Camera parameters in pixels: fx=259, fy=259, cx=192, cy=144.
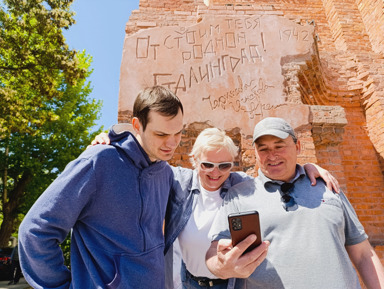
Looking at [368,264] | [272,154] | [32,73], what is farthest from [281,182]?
[32,73]

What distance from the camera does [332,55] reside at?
249 inches

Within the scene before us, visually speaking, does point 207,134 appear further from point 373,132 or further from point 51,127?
point 51,127

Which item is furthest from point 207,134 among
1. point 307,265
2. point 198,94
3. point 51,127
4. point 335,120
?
point 51,127

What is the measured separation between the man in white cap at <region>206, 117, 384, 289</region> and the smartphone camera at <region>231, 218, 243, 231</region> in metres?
0.07

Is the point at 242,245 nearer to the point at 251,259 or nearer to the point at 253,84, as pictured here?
the point at 251,259

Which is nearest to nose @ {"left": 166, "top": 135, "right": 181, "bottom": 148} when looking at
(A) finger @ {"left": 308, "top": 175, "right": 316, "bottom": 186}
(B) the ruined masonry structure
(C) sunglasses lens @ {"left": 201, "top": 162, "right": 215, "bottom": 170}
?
(C) sunglasses lens @ {"left": 201, "top": 162, "right": 215, "bottom": 170}

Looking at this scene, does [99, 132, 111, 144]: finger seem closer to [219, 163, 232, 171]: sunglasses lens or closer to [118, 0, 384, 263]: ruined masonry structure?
[219, 163, 232, 171]: sunglasses lens

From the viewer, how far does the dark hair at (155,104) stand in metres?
1.63

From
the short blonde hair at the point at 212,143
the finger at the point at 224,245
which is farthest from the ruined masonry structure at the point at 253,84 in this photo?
the finger at the point at 224,245

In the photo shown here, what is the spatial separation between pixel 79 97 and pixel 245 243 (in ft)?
55.8

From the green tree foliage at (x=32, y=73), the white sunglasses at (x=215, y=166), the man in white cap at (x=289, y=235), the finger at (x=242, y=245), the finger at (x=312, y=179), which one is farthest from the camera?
the green tree foliage at (x=32, y=73)

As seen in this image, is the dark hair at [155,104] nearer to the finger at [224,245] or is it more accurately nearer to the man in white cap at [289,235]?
the man in white cap at [289,235]

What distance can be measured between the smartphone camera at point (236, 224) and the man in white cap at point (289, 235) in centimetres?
7

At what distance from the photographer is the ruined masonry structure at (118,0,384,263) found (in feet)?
13.9
